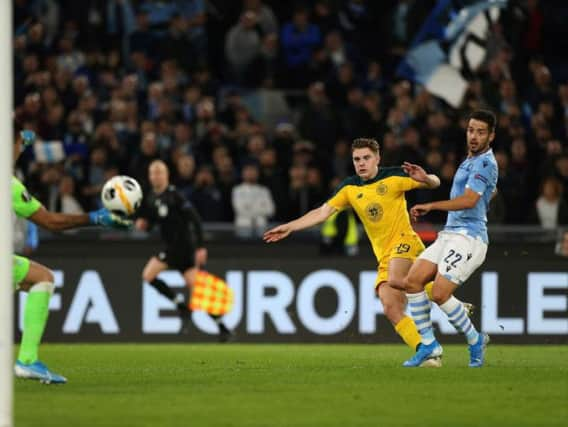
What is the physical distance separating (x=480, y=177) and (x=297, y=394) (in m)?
2.97

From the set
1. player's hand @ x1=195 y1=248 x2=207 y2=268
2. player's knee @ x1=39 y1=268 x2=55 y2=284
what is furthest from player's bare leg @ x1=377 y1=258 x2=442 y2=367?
player's hand @ x1=195 y1=248 x2=207 y2=268

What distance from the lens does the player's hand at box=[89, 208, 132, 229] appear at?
35.8 feet

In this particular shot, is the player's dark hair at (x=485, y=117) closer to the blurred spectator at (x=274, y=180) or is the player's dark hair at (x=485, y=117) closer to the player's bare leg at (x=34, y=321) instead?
the player's bare leg at (x=34, y=321)

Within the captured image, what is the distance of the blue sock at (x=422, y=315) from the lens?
43.8 ft

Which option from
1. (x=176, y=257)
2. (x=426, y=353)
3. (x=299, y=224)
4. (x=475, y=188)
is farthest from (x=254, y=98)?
(x=475, y=188)

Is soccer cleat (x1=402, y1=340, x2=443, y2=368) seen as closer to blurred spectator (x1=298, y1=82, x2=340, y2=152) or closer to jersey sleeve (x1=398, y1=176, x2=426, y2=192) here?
jersey sleeve (x1=398, y1=176, x2=426, y2=192)

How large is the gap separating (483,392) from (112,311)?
990 centimetres

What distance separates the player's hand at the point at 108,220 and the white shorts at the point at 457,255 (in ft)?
10.8

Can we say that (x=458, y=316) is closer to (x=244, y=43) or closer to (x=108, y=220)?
(x=108, y=220)

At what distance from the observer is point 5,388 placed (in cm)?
839

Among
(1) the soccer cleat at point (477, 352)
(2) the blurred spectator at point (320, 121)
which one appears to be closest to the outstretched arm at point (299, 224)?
(1) the soccer cleat at point (477, 352)

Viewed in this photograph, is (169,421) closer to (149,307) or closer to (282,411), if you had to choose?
(282,411)

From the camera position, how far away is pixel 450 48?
2272 cm

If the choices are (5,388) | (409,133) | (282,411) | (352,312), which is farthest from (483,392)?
(409,133)
